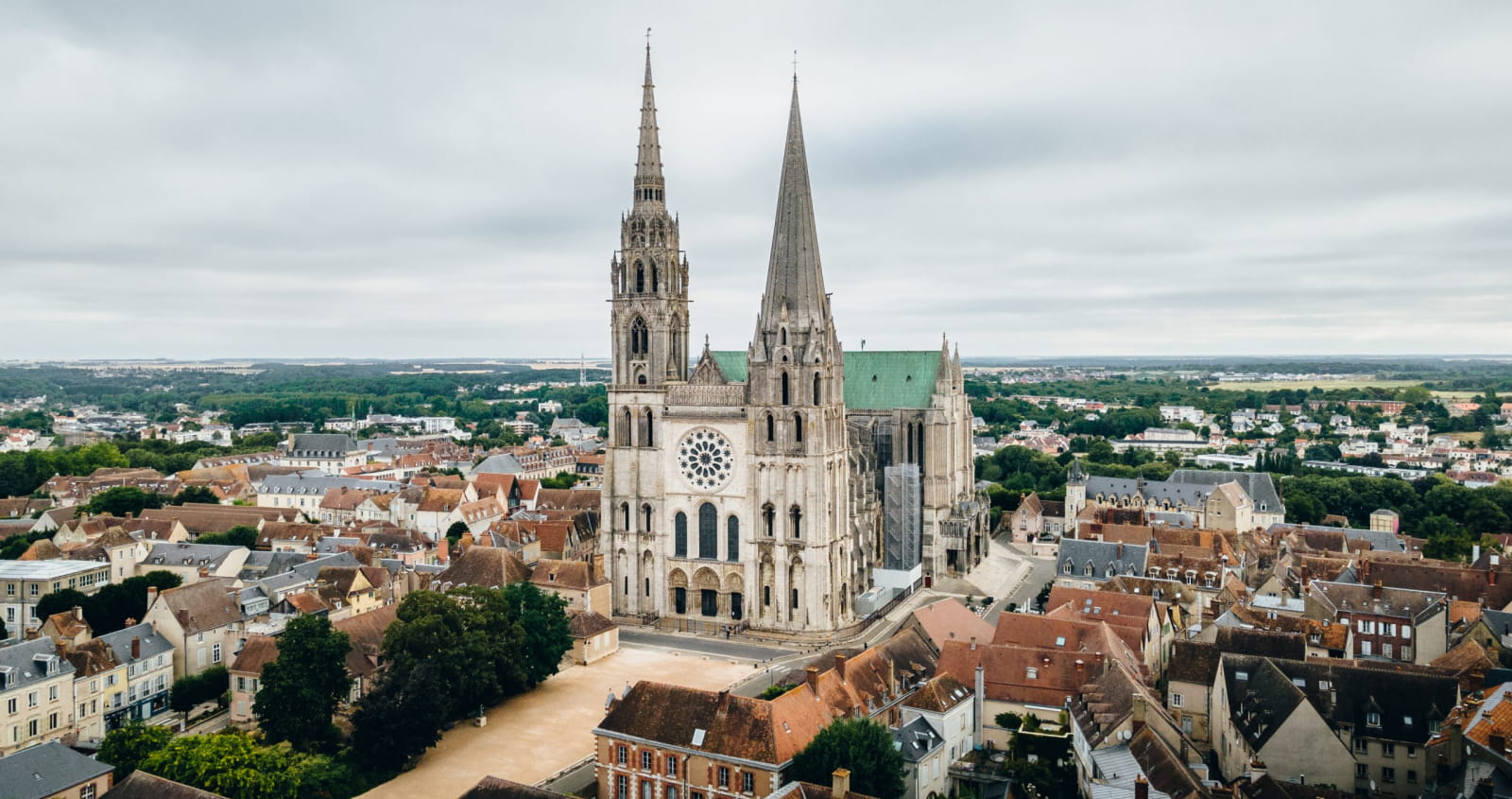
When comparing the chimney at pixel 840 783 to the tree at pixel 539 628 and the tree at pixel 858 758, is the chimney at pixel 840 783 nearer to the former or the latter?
the tree at pixel 858 758

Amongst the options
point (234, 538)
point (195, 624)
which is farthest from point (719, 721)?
point (234, 538)

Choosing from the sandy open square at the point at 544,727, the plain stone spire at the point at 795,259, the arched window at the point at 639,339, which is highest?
the plain stone spire at the point at 795,259

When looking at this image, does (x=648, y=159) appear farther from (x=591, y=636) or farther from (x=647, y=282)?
(x=591, y=636)

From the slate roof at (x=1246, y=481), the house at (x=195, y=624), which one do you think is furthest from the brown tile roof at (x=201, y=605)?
the slate roof at (x=1246, y=481)

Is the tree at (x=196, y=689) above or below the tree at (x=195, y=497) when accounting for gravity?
below

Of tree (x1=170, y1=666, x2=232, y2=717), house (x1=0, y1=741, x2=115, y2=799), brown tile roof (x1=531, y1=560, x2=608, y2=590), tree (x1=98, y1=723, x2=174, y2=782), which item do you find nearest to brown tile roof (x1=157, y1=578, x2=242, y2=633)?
tree (x1=170, y1=666, x2=232, y2=717)

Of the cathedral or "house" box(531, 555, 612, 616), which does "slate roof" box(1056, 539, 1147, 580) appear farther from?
"house" box(531, 555, 612, 616)

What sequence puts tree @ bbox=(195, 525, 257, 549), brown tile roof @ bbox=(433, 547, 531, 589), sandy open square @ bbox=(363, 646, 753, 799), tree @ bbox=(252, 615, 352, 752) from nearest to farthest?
sandy open square @ bbox=(363, 646, 753, 799) < tree @ bbox=(252, 615, 352, 752) < brown tile roof @ bbox=(433, 547, 531, 589) < tree @ bbox=(195, 525, 257, 549)
